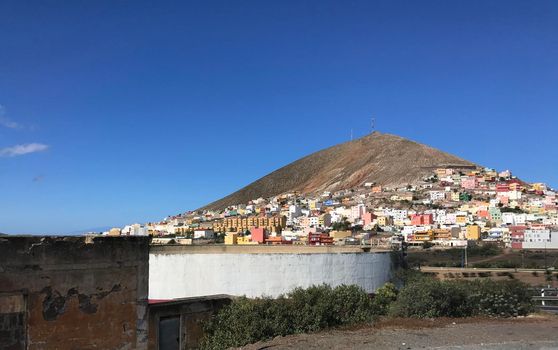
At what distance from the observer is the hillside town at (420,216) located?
103 meters

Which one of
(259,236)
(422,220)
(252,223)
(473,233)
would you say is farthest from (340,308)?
(252,223)

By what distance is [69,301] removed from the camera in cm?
1005

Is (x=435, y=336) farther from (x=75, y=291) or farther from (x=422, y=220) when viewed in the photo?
(x=422, y=220)

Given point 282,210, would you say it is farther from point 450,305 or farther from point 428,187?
point 450,305

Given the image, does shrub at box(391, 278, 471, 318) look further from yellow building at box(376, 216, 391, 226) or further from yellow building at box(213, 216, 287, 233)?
yellow building at box(213, 216, 287, 233)

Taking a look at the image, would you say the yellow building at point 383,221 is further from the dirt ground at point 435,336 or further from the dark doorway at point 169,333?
the dark doorway at point 169,333

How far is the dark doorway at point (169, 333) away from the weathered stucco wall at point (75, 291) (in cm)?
60

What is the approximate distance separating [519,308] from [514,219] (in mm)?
117599

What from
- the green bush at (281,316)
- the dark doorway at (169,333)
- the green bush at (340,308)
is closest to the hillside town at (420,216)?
the green bush at (340,308)

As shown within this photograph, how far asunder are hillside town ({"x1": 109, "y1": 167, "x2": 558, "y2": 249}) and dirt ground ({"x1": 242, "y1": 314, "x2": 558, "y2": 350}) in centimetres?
7561

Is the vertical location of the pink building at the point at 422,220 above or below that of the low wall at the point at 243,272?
above

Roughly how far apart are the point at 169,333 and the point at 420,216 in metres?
120

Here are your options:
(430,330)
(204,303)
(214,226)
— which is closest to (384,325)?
(430,330)

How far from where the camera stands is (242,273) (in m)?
22.3
